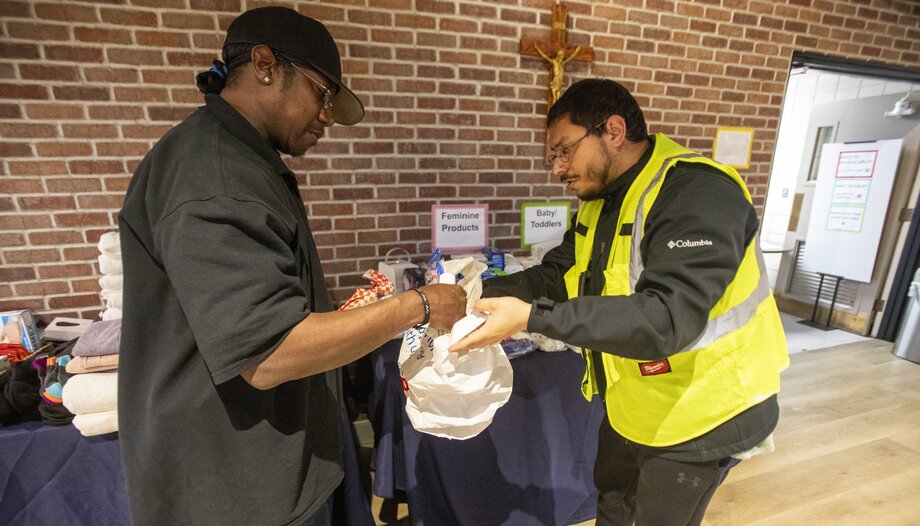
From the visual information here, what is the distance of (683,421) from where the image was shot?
1.07 meters

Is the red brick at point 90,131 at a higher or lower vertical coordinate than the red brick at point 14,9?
lower

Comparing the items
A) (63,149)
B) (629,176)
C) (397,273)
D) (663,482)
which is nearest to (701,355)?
(663,482)

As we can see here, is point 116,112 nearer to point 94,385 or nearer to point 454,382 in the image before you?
point 94,385

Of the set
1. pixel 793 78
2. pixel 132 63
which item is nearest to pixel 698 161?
pixel 132 63

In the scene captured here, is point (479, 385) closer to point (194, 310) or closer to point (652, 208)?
point (652, 208)

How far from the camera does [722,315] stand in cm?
102

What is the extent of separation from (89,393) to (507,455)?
4.81 feet

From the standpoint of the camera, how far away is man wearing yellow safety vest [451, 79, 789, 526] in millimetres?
867

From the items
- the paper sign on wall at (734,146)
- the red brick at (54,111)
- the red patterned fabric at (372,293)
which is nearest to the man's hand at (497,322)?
the red patterned fabric at (372,293)

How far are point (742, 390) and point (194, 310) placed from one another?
1227 mm

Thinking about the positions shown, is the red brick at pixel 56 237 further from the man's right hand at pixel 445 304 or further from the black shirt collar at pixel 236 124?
the man's right hand at pixel 445 304

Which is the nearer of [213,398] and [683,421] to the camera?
[213,398]

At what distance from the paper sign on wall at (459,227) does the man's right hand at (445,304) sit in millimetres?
1241

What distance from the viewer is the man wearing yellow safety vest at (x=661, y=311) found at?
2.84 ft
